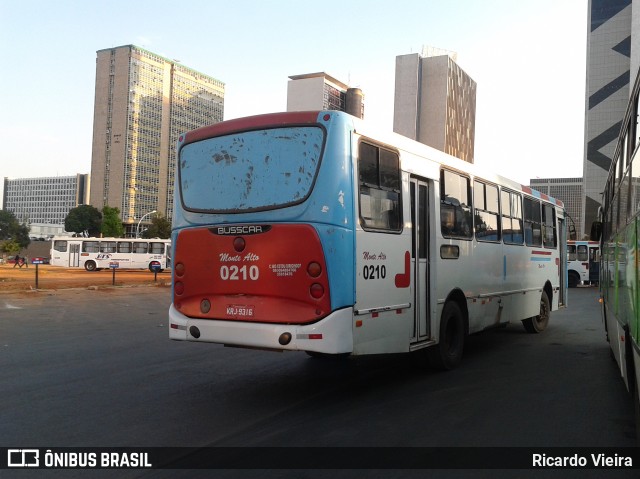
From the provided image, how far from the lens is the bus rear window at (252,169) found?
623 cm

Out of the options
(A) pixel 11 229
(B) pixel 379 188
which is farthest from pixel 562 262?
(A) pixel 11 229

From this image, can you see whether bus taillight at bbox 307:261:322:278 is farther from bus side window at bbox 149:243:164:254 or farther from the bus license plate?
bus side window at bbox 149:243:164:254

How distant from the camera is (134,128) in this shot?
13725 centimetres

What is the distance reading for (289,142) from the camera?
636 centimetres

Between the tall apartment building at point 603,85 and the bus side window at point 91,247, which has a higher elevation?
the tall apartment building at point 603,85

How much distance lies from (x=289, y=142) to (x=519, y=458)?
3835 mm

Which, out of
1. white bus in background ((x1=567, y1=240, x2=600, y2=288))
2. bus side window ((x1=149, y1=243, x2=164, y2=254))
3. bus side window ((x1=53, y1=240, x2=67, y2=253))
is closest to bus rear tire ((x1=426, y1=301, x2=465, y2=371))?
white bus in background ((x1=567, y1=240, x2=600, y2=288))

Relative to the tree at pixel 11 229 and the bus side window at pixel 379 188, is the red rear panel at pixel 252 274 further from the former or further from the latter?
the tree at pixel 11 229

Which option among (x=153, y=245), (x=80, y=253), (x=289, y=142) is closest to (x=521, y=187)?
(x=289, y=142)

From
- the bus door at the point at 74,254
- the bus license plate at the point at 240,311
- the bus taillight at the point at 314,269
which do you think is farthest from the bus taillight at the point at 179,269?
the bus door at the point at 74,254

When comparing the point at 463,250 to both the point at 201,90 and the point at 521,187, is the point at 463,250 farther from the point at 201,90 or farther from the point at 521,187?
the point at 201,90

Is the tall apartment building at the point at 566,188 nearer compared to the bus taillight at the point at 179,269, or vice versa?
the bus taillight at the point at 179,269

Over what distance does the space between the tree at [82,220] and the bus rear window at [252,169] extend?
124050 mm

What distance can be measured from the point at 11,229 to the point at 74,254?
7676cm
